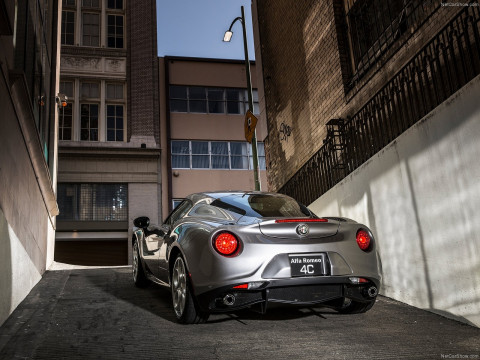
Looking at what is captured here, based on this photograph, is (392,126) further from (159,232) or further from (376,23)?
(376,23)

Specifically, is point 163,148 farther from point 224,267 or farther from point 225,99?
point 224,267

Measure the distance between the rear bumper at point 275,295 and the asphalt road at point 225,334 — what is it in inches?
10.9

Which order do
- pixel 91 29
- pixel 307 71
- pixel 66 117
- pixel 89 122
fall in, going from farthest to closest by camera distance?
pixel 91 29, pixel 89 122, pixel 66 117, pixel 307 71

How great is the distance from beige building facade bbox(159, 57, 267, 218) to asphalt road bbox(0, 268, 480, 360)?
1738 centimetres

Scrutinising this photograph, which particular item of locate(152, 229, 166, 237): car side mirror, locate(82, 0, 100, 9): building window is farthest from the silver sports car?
locate(82, 0, 100, 9): building window

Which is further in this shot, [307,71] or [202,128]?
[202,128]

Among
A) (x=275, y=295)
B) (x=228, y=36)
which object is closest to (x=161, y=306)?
(x=275, y=295)

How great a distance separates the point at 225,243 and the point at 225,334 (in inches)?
32.5

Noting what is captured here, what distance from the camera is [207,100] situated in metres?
24.6

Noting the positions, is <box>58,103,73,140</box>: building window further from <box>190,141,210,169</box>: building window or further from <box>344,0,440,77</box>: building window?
<box>344,0,440,77</box>: building window

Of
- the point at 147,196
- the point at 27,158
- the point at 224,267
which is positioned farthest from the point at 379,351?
the point at 147,196

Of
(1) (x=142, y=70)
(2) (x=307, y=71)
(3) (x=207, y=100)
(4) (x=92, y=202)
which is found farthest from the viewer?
(3) (x=207, y=100)

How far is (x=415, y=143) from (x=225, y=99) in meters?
20.2

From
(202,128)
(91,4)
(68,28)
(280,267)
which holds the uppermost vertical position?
(91,4)
